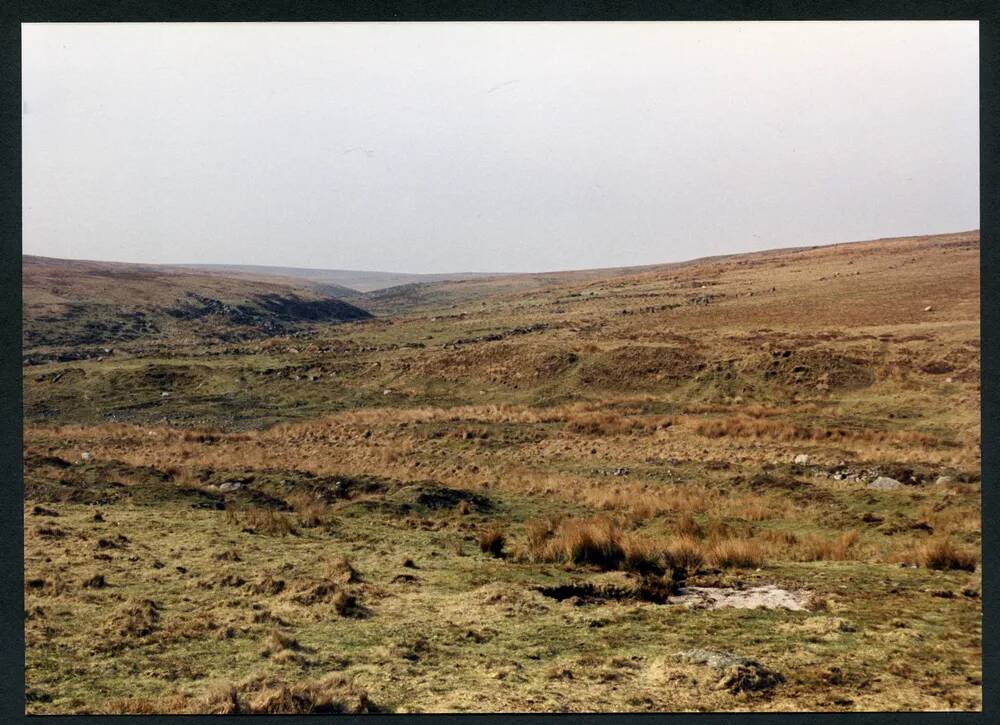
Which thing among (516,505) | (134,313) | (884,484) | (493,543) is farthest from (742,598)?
(134,313)

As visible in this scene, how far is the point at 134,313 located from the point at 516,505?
53399mm

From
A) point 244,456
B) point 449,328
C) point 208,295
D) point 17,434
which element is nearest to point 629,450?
point 244,456

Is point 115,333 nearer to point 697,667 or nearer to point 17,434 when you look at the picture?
point 17,434

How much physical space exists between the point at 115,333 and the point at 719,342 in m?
42.7

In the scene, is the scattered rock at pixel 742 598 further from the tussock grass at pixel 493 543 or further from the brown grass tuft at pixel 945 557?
the tussock grass at pixel 493 543

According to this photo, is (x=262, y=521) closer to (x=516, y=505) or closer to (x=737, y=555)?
(x=516, y=505)

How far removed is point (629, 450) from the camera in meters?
22.4

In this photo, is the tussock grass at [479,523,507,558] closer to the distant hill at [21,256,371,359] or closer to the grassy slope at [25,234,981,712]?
the grassy slope at [25,234,981,712]

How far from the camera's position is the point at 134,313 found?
60812 millimetres

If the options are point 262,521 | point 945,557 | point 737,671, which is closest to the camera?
point 737,671

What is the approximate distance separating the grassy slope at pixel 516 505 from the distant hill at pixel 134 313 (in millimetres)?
12092

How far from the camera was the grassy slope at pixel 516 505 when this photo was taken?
8695mm

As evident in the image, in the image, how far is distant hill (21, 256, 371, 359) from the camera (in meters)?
50.2
